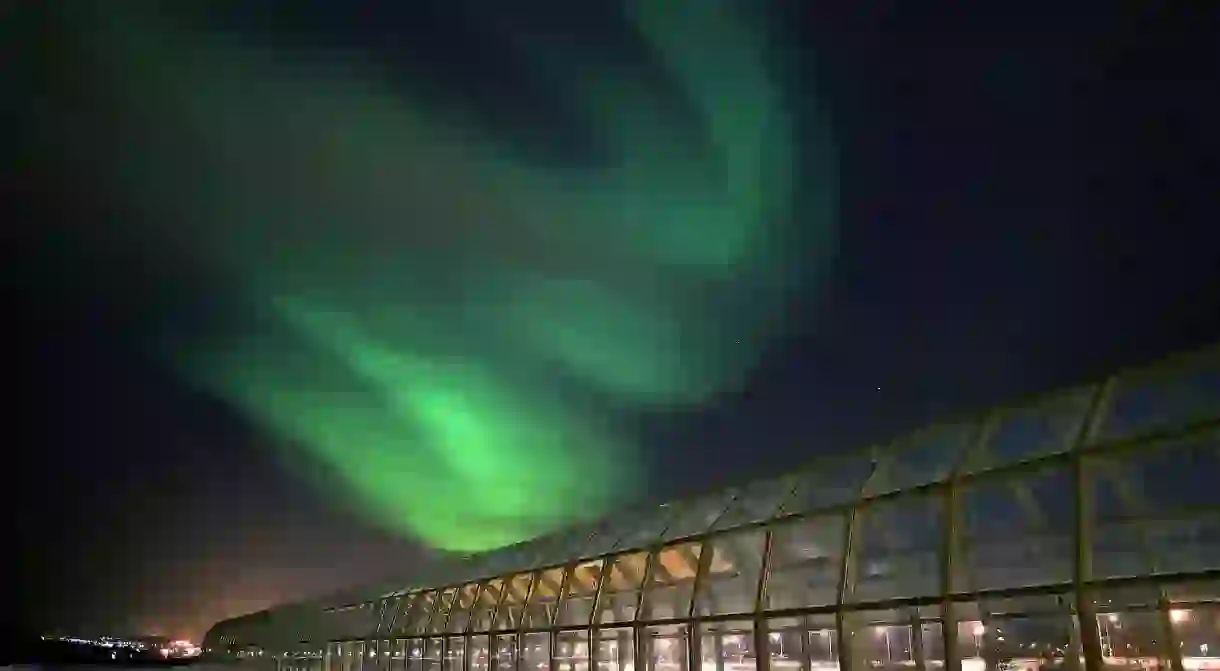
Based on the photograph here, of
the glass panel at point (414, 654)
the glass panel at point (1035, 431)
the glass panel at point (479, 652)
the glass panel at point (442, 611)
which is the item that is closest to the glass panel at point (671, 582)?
the glass panel at point (1035, 431)

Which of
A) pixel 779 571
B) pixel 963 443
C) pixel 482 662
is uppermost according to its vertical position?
pixel 963 443

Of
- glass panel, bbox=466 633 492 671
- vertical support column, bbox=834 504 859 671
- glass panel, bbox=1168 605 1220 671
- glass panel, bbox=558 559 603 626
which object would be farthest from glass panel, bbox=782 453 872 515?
glass panel, bbox=466 633 492 671

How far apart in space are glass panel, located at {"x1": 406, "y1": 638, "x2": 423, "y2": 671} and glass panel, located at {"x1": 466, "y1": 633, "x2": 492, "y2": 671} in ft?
15.1

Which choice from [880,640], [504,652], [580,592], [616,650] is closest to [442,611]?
[504,652]

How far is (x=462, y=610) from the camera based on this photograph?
3544 centimetres

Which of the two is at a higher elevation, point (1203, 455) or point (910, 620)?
point (1203, 455)

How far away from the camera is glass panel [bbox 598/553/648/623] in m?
26.4

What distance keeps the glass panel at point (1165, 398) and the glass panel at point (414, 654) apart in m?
27.9

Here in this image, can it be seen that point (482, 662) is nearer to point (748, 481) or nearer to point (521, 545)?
point (521, 545)

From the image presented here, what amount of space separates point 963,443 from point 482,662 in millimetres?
19492

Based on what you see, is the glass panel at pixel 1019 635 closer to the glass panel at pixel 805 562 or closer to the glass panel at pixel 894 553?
the glass panel at pixel 894 553

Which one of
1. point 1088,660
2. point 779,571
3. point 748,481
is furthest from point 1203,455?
point 748,481

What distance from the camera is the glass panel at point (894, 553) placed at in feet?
63.0

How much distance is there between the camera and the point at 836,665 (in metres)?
20.3
